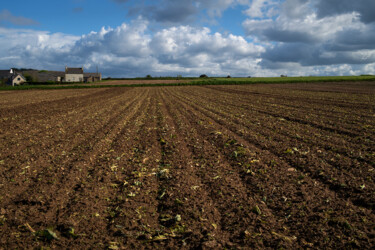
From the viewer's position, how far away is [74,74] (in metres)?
112

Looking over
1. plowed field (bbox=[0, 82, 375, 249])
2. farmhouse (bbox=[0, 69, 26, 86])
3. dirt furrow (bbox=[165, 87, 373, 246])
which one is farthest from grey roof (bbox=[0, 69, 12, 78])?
dirt furrow (bbox=[165, 87, 373, 246])

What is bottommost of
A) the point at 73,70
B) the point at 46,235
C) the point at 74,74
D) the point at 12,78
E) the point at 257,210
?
the point at 46,235

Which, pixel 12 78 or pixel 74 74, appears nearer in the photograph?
pixel 12 78

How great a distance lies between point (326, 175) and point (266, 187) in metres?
1.74

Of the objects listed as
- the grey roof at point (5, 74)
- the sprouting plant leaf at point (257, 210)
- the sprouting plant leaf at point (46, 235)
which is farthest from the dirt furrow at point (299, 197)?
the grey roof at point (5, 74)

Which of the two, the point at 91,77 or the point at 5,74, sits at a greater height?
the point at 5,74

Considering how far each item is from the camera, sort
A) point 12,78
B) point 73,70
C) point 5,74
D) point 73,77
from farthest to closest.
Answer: point 73,70 < point 73,77 < point 5,74 < point 12,78

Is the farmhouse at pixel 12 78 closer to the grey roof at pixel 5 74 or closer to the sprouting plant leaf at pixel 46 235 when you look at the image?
the grey roof at pixel 5 74

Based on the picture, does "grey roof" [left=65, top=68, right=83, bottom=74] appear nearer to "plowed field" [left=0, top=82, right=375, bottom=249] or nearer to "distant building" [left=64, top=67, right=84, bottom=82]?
"distant building" [left=64, top=67, right=84, bottom=82]

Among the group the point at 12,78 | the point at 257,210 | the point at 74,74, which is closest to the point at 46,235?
the point at 257,210

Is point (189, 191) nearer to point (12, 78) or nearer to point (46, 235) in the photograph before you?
point (46, 235)

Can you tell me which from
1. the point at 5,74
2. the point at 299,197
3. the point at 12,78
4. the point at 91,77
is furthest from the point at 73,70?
the point at 299,197

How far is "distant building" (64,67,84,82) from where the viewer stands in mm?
111500

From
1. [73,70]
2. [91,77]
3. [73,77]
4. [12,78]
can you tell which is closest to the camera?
[12,78]
